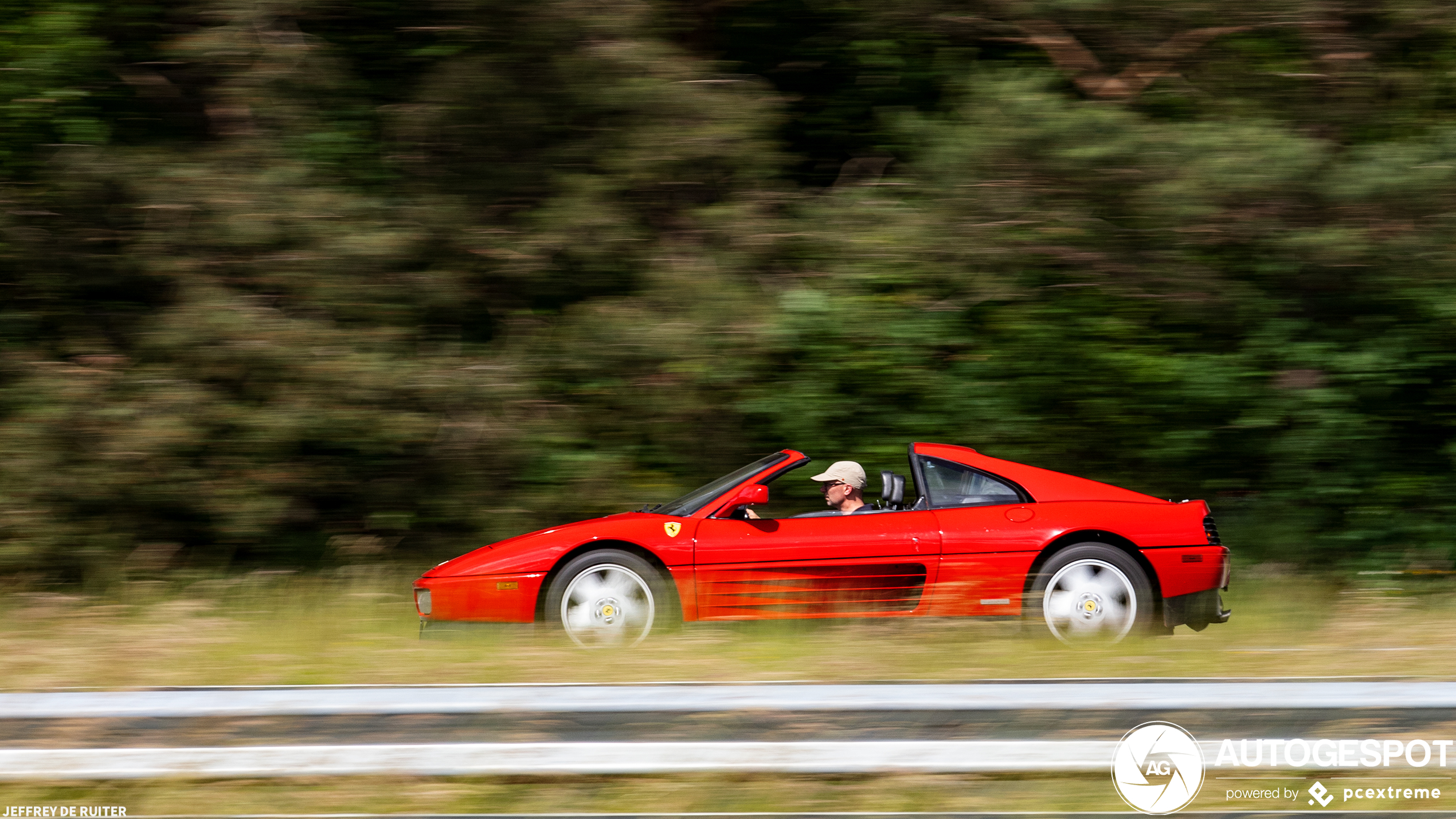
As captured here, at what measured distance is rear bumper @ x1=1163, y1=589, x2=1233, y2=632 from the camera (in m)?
5.39

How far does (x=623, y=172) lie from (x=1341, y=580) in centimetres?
557

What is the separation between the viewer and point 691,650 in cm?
516

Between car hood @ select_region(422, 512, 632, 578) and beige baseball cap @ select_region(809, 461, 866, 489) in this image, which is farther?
beige baseball cap @ select_region(809, 461, 866, 489)

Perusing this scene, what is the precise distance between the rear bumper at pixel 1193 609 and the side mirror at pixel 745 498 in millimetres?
1911

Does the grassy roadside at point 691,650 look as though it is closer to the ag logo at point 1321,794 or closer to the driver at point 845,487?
the driver at point 845,487

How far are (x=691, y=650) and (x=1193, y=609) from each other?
7.62 ft

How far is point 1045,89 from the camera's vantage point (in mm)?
8312

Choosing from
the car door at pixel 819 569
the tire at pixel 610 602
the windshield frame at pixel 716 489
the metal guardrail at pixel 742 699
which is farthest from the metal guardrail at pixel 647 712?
the windshield frame at pixel 716 489

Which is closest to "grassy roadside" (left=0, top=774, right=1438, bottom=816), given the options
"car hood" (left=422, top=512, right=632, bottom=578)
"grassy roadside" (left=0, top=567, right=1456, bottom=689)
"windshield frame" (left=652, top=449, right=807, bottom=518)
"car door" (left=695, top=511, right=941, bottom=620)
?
"grassy roadside" (left=0, top=567, right=1456, bottom=689)

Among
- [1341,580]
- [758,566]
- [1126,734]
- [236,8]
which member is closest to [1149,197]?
[1341,580]

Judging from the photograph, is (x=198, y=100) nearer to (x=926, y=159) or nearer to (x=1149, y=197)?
(x=926, y=159)

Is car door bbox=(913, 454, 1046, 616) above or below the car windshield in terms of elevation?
below

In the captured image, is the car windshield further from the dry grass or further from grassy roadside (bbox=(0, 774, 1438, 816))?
grassy roadside (bbox=(0, 774, 1438, 816))

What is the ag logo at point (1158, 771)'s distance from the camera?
11.0ft
